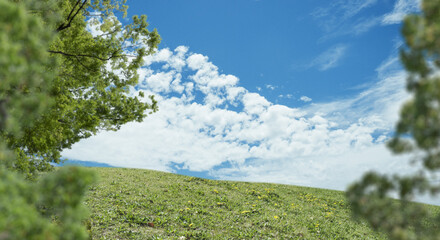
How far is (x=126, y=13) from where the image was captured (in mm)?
16219

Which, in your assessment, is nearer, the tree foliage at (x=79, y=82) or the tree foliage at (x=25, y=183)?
the tree foliage at (x=25, y=183)

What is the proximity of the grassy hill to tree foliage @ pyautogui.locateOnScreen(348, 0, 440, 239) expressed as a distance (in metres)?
9.27

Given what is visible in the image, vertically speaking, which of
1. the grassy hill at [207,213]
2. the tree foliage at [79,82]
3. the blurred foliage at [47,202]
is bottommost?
the grassy hill at [207,213]

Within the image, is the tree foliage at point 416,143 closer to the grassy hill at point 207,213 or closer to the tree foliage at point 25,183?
the tree foliage at point 25,183

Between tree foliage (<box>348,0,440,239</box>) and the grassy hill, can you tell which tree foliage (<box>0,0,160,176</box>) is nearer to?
the grassy hill

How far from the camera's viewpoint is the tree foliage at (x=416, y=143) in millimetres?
3236

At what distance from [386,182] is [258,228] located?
1074cm

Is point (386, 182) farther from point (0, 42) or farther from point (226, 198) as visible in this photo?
point (226, 198)

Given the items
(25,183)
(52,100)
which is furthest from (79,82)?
(25,183)

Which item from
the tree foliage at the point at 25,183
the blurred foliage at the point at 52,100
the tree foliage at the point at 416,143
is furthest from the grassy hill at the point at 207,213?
the tree foliage at the point at 416,143

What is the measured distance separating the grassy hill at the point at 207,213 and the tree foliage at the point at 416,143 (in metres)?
9.27

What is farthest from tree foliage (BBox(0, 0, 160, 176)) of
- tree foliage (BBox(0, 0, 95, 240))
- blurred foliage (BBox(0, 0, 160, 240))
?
tree foliage (BBox(0, 0, 95, 240))

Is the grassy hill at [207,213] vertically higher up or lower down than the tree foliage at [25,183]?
lower down

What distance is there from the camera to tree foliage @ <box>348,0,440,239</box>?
10.6 feet
